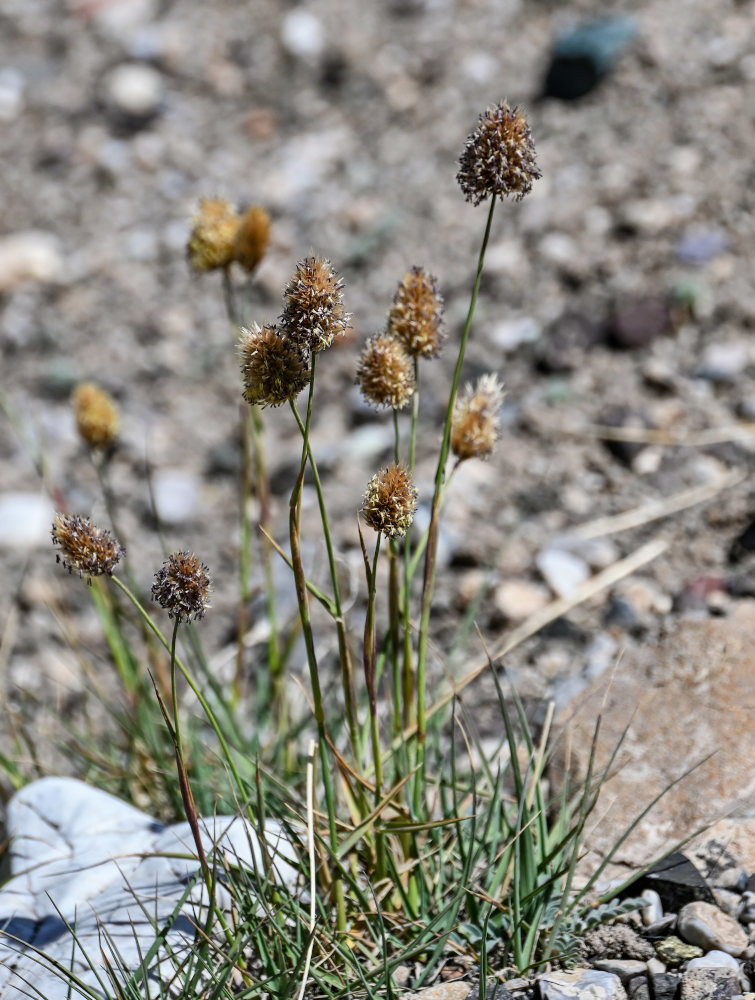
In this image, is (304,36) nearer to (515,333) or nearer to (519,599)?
(515,333)

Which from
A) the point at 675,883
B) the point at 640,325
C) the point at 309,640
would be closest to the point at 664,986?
the point at 675,883

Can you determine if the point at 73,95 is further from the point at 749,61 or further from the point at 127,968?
the point at 127,968

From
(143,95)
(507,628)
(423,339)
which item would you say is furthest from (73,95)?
(423,339)

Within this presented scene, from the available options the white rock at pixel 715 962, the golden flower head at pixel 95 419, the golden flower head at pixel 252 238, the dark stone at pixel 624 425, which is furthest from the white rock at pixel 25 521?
the white rock at pixel 715 962

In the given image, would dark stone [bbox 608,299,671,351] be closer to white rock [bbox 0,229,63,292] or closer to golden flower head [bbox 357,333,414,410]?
golden flower head [bbox 357,333,414,410]

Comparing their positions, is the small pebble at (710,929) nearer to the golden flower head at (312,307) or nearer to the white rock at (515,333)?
the golden flower head at (312,307)

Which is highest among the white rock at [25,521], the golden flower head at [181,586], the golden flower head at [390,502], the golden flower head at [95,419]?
the white rock at [25,521]
